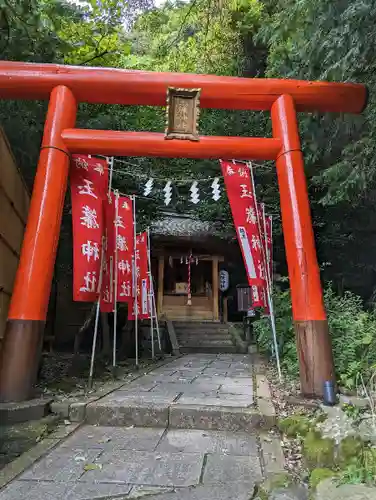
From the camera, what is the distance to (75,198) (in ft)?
18.7

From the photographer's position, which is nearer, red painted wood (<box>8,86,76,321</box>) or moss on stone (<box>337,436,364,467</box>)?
moss on stone (<box>337,436,364,467</box>)

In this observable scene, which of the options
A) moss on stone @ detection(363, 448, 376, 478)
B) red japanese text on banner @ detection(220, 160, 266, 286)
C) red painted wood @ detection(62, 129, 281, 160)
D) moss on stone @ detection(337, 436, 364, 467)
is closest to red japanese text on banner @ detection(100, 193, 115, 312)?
red painted wood @ detection(62, 129, 281, 160)

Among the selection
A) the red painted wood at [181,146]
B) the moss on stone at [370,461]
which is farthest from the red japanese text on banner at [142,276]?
the moss on stone at [370,461]

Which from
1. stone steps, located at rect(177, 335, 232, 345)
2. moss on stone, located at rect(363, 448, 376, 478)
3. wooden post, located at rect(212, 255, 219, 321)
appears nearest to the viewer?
moss on stone, located at rect(363, 448, 376, 478)

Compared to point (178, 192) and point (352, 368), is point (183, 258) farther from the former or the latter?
point (352, 368)

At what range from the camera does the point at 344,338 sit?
5.68m

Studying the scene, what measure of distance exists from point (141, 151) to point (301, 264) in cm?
278

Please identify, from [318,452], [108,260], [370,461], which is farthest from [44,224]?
[370,461]

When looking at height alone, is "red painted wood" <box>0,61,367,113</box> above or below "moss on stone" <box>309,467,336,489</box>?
above

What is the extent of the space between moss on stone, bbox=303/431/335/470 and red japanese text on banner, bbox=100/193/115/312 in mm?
4458

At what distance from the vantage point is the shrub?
505cm

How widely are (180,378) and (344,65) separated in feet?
17.2

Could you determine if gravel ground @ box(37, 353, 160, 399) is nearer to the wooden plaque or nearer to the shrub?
the shrub

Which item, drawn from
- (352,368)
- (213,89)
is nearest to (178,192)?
(213,89)
